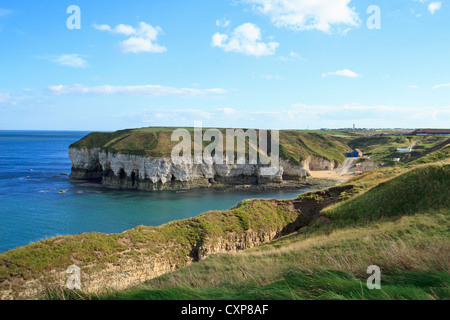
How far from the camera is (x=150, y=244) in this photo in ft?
62.5

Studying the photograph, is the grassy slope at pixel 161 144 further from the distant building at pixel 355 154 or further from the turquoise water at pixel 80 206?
the turquoise water at pixel 80 206

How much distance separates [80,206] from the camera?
45406 millimetres

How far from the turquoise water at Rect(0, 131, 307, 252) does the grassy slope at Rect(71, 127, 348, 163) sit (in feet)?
39.1

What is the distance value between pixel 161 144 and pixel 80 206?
94.5 ft

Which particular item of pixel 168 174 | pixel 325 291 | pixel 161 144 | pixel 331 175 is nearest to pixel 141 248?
pixel 325 291

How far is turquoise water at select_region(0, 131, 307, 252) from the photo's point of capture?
34.7 m

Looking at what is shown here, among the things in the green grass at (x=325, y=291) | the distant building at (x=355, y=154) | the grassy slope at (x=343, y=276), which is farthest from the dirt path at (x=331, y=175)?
the green grass at (x=325, y=291)

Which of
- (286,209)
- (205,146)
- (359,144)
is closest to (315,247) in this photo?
(286,209)

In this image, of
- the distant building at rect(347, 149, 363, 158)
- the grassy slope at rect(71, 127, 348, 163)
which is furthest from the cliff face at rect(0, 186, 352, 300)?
the distant building at rect(347, 149, 363, 158)

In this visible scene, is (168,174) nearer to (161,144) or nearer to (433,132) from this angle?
(161,144)

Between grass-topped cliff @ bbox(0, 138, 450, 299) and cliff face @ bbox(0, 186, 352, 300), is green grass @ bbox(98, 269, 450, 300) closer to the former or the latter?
grass-topped cliff @ bbox(0, 138, 450, 299)

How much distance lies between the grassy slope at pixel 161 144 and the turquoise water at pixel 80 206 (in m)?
11.9

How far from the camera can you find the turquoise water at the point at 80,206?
34.7m

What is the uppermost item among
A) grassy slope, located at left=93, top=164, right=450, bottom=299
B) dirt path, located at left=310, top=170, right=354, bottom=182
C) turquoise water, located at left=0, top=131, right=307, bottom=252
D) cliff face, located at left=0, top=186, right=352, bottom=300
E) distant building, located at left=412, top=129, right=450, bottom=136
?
distant building, located at left=412, top=129, right=450, bottom=136
